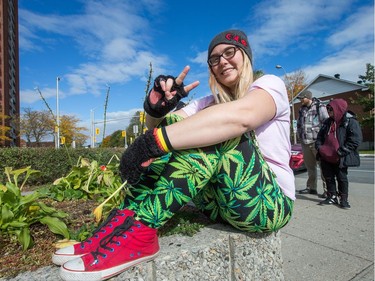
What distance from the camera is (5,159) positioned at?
6.46 meters

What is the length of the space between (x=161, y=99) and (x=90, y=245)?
88 centimetres

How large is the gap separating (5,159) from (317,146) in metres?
6.82

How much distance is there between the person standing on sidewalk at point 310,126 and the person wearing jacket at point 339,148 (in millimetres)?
458

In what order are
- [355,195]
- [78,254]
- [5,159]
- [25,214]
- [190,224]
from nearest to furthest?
[78,254], [190,224], [25,214], [355,195], [5,159]

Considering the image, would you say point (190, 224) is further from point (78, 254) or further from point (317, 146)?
point (317, 146)

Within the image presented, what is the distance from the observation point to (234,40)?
1742 mm

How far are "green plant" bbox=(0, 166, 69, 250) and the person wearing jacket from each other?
11.9ft

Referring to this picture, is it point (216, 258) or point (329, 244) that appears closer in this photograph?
point (216, 258)

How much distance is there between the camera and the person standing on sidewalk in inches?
180

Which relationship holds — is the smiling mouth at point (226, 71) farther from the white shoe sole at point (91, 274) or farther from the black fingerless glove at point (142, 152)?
the white shoe sole at point (91, 274)

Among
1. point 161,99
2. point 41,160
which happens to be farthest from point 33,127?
point 161,99

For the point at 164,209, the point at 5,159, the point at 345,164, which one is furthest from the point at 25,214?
the point at 5,159

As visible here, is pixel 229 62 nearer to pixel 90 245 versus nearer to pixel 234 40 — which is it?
pixel 234 40

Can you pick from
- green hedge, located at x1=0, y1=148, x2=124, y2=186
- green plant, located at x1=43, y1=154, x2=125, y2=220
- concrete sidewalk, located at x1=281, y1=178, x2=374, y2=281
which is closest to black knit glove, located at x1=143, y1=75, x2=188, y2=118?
green plant, located at x1=43, y1=154, x2=125, y2=220
